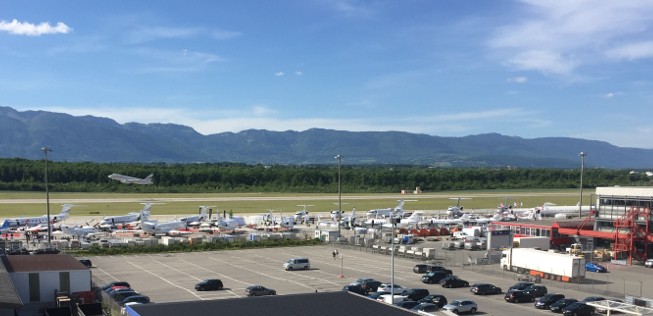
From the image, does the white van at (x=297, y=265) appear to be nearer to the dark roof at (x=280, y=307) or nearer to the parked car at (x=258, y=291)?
the parked car at (x=258, y=291)

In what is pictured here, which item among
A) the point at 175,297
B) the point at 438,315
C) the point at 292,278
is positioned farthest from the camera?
the point at 292,278

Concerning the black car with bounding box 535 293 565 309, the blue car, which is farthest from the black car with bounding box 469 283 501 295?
the blue car

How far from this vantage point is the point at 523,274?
141 feet

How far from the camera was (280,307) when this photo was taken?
20781 millimetres

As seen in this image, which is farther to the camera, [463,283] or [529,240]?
[529,240]

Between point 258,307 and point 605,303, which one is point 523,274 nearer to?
point 605,303

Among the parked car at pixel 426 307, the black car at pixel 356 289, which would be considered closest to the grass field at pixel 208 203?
the black car at pixel 356 289

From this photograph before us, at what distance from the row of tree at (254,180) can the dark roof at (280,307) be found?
121m

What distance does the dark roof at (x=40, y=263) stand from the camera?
28089 mm

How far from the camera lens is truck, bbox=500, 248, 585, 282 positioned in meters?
40.1

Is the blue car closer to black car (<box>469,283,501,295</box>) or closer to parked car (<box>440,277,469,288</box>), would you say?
black car (<box>469,283,501,295</box>)

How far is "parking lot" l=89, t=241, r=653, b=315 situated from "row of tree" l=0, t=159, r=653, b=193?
3627 inches

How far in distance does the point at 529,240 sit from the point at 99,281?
35.8m

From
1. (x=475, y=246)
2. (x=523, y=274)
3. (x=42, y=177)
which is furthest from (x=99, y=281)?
(x=42, y=177)
